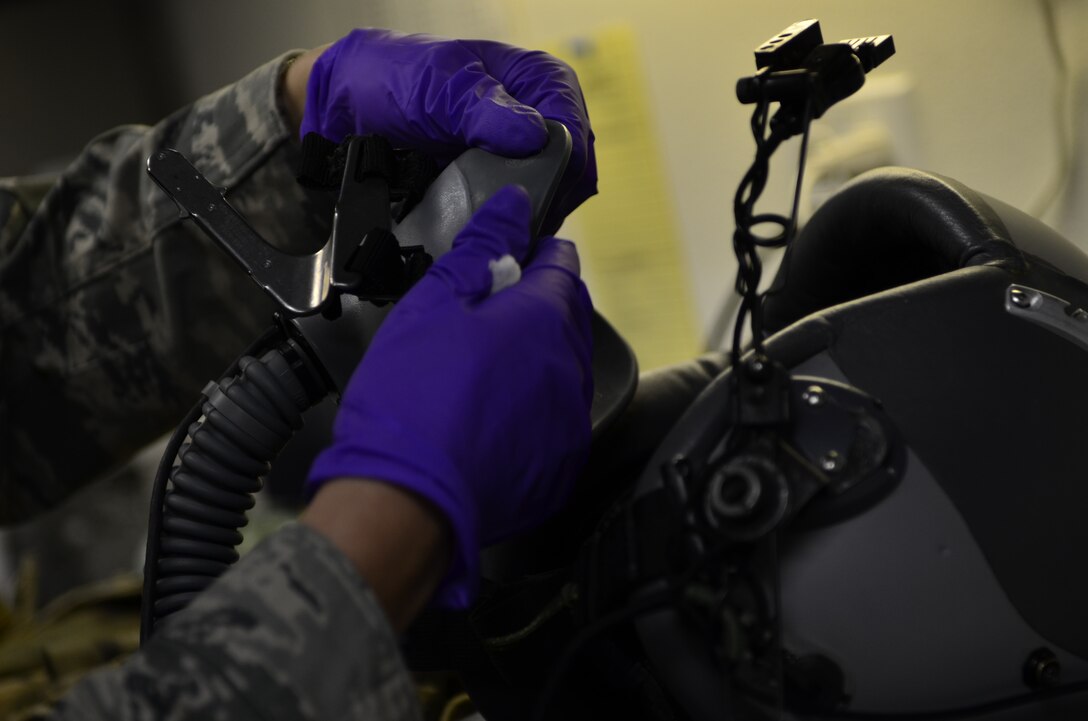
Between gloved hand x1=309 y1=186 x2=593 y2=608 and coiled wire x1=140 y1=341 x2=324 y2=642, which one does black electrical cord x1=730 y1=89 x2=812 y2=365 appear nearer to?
gloved hand x1=309 y1=186 x2=593 y2=608

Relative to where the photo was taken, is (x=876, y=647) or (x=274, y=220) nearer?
(x=876, y=647)

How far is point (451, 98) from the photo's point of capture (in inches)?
23.5

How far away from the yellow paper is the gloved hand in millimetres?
667

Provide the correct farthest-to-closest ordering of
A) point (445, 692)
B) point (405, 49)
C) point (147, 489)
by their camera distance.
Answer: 1. point (147, 489)
2. point (445, 692)
3. point (405, 49)

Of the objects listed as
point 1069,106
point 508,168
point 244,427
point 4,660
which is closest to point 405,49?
point 508,168

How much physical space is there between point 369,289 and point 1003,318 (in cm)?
34

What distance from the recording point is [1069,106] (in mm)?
928

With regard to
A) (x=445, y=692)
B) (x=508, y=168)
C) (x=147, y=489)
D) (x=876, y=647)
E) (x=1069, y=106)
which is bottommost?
(x=147, y=489)

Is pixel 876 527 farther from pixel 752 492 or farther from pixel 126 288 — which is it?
pixel 126 288

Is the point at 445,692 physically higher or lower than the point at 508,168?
lower

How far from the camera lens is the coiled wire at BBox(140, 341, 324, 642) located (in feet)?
1.73

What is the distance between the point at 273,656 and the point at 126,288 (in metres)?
0.58

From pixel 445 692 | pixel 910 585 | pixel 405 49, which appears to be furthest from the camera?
pixel 445 692

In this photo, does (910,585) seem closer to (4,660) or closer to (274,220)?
(274,220)
